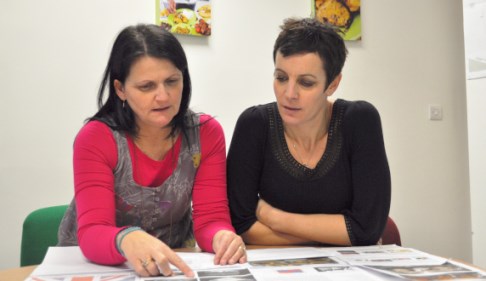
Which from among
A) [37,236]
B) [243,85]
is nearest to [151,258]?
[37,236]

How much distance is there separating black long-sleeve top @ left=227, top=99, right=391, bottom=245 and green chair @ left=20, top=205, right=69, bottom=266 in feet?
1.95

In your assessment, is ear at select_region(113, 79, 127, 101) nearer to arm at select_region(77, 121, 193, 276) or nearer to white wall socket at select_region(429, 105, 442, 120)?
arm at select_region(77, 121, 193, 276)

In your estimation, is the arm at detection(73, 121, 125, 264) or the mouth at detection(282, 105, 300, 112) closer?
the arm at detection(73, 121, 125, 264)

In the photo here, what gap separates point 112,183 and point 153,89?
24 cm

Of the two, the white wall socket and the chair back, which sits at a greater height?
the white wall socket

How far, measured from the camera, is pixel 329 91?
123 centimetres

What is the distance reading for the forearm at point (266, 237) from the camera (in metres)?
1.15

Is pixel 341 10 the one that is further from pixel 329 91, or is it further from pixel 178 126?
pixel 178 126

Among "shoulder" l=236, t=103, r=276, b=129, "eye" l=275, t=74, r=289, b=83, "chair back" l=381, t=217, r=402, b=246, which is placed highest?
"eye" l=275, t=74, r=289, b=83

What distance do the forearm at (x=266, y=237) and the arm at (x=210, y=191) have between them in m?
0.08

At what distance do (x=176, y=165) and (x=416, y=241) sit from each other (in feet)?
6.56

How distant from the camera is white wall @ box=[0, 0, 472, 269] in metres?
1.98

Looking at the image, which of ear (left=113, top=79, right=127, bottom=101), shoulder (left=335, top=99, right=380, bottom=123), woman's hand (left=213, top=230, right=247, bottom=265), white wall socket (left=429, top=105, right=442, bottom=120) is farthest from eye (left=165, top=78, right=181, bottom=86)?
white wall socket (left=429, top=105, right=442, bottom=120)

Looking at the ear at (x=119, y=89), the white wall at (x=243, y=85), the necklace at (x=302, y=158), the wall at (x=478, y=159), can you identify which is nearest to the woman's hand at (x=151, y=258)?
the ear at (x=119, y=89)
